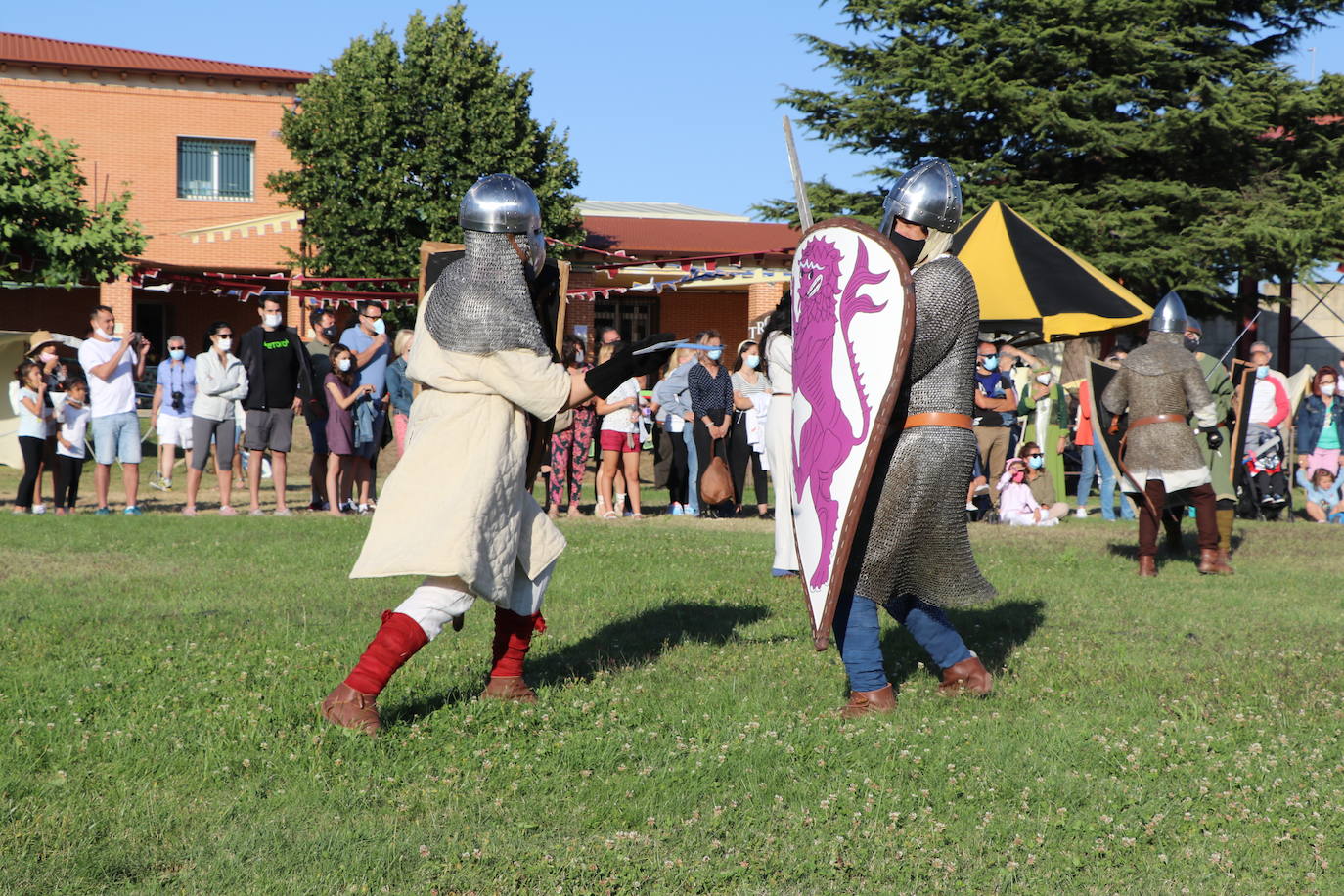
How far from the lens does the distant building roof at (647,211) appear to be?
39688mm

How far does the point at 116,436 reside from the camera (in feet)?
40.3

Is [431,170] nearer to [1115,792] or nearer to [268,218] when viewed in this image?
[268,218]

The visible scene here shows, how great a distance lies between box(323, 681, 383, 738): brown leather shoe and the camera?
4.49m

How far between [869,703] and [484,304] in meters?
1.97

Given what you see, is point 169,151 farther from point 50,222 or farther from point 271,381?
point 271,381

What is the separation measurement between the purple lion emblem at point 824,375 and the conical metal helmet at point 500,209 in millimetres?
1017

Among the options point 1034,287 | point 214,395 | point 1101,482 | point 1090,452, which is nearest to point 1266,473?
point 1101,482

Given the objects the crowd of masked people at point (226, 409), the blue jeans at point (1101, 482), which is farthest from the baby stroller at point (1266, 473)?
the crowd of masked people at point (226, 409)

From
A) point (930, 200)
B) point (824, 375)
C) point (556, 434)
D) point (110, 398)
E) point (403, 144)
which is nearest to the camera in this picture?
point (824, 375)

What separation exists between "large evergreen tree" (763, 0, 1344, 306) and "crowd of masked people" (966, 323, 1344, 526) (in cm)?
856

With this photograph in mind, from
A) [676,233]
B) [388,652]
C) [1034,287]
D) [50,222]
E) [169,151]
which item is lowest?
[388,652]

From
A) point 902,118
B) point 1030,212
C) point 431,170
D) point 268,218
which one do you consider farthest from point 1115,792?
point 268,218

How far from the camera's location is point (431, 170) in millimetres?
28172

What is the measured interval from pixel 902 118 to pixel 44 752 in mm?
22955
